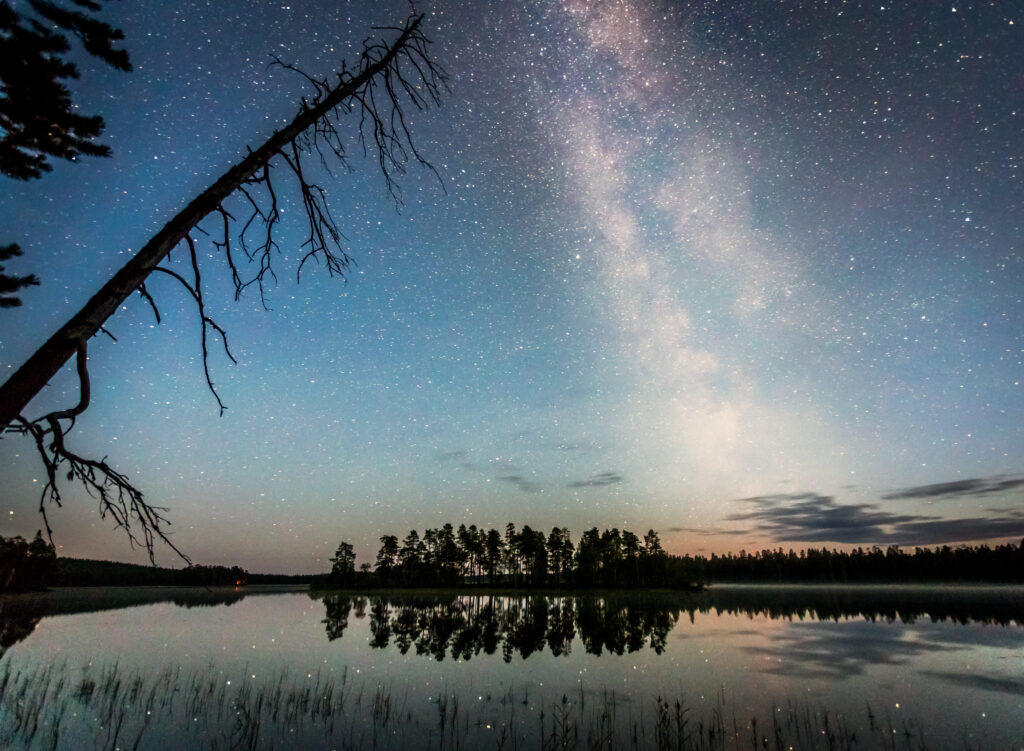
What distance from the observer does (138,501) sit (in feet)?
11.3

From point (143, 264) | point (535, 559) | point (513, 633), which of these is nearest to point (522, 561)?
point (535, 559)

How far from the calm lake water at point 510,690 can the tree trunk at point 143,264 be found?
43.5ft

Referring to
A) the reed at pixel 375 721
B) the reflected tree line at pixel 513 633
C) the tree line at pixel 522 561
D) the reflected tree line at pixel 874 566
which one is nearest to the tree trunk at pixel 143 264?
the reed at pixel 375 721

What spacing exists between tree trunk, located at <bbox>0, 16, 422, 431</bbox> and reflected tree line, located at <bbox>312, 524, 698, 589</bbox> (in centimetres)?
10849

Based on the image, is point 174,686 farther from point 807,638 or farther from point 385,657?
point 807,638

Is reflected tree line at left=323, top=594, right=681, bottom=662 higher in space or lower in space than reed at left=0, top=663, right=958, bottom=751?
lower

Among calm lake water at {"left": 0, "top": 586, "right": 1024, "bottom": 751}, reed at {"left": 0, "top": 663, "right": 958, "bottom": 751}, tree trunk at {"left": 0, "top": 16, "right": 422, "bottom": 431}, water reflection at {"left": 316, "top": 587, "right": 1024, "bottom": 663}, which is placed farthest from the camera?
water reflection at {"left": 316, "top": 587, "right": 1024, "bottom": 663}

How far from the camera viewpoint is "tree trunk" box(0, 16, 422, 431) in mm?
2861

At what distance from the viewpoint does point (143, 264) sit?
330 cm

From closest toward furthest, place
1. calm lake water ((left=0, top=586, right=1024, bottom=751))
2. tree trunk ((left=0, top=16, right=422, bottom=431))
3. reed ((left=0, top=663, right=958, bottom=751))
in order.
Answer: tree trunk ((left=0, top=16, right=422, bottom=431)) → reed ((left=0, top=663, right=958, bottom=751)) → calm lake water ((left=0, top=586, right=1024, bottom=751))

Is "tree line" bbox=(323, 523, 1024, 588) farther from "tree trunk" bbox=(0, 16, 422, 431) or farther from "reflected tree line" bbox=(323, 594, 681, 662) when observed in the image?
"tree trunk" bbox=(0, 16, 422, 431)

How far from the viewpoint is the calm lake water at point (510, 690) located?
13070 millimetres

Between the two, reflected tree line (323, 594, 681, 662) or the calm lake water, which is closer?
the calm lake water

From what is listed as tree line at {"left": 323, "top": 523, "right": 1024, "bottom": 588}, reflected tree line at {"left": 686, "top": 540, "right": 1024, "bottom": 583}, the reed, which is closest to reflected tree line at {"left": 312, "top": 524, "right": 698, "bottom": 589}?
tree line at {"left": 323, "top": 523, "right": 1024, "bottom": 588}
